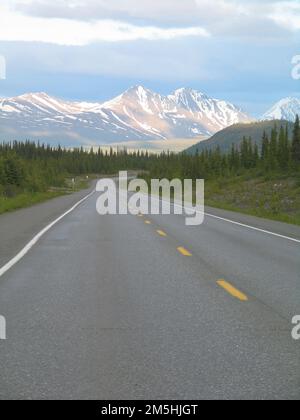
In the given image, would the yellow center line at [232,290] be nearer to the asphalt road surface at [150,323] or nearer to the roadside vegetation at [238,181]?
the asphalt road surface at [150,323]

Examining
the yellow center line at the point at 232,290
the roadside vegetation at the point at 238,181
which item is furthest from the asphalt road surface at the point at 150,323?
the roadside vegetation at the point at 238,181

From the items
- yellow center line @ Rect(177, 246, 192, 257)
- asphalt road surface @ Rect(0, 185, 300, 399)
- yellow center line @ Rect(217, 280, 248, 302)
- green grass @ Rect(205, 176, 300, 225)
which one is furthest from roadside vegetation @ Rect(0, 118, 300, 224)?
yellow center line @ Rect(217, 280, 248, 302)

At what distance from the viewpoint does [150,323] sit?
761 cm

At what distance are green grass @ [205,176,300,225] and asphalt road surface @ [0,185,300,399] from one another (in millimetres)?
14059

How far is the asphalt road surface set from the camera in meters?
5.42

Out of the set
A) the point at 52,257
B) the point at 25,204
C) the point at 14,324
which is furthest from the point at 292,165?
the point at 14,324

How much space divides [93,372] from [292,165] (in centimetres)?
7386

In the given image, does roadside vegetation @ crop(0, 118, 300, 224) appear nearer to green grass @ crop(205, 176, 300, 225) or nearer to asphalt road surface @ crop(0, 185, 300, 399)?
green grass @ crop(205, 176, 300, 225)

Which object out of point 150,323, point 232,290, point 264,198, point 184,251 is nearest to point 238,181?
point 264,198

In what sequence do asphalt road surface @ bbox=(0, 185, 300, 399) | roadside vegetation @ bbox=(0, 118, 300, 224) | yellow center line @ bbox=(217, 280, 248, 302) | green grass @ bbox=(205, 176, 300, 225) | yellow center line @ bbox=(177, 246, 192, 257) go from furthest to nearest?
roadside vegetation @ bbox=(0, 118, 300, 224) < green grass @ bbox=(205, 176, 300, 225) < yellow center line @ bbox=(177, 246, 192, 257) < yellow center line @ bbox=(217, 280, 248, 302) < asphalt road surface @ bbox=(0, 185, 300, 399)

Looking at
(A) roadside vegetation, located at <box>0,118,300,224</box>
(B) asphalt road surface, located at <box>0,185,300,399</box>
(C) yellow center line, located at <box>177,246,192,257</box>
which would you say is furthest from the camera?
(A) roadside vegetation, located at <box>0,118,300,224</box>

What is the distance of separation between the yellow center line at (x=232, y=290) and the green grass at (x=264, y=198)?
15.9 meters

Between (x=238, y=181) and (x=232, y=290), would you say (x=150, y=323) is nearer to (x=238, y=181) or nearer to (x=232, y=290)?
(x=232, y=290)

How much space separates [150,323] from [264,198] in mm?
38808
